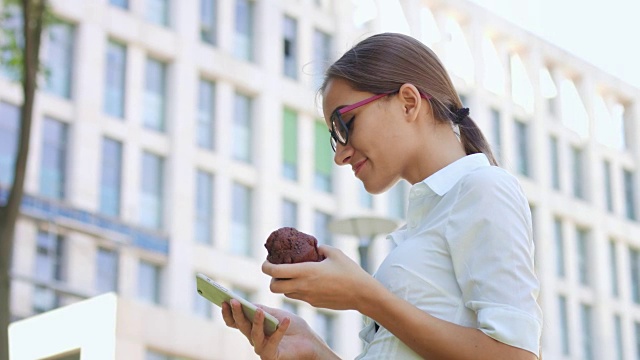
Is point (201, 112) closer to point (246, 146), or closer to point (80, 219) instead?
point (246, 146)

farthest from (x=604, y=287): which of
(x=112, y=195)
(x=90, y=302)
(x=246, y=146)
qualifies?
(x=90, y=302)

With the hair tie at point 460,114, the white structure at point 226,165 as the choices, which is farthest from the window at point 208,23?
the hair tie at point 460,114

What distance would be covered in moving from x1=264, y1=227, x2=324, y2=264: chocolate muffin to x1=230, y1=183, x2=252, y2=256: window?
1490 inches

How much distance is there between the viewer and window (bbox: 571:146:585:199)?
53562mm

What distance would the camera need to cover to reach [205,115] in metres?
41.5

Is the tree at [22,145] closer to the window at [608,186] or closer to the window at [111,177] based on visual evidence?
the window at [111,177]

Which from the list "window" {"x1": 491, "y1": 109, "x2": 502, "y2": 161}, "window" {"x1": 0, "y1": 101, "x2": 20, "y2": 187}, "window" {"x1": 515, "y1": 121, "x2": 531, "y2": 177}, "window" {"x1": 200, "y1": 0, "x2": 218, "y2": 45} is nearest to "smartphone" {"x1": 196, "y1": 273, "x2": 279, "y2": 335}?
"window" {"x1": 0, "y1": 101, "x2": 20, "y2": 187}

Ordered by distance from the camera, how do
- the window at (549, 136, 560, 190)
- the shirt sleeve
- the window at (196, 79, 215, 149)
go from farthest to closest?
the window at (549, 136, 560, 190), the window at (196, 79, 215, 149), the shirt sleeve

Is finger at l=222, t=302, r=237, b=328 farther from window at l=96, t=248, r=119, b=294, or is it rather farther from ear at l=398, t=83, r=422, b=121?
window at l=96, t=248, r=119, b=294

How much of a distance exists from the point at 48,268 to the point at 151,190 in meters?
4.70

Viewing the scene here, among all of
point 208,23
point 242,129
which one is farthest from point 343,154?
point 208,23

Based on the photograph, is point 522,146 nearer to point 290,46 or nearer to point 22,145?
point 290,46

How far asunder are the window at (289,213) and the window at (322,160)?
115 cm

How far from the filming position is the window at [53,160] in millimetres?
36125
